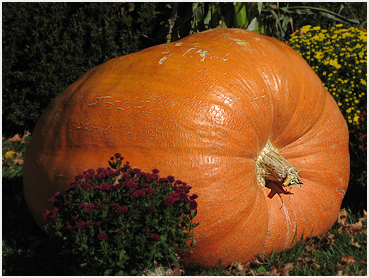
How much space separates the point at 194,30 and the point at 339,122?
8.86 feet

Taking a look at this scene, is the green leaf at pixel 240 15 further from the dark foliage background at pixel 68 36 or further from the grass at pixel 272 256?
the grass at pixel 272 256

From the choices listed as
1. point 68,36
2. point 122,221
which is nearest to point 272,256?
point 122,221

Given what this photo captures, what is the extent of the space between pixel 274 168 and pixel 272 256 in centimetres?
69

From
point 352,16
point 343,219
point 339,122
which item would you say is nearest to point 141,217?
point 339,122

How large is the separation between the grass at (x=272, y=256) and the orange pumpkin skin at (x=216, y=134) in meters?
0.10

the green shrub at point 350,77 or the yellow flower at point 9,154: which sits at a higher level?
the green shrub at point 350,77

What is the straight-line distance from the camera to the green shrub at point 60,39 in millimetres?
5055

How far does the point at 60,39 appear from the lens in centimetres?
519

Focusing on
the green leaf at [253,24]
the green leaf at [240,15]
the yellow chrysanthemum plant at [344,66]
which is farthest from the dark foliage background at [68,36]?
the yellow chrysanthemum plant at [344,66]

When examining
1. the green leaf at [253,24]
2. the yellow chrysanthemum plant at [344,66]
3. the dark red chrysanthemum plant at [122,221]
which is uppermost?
the green leaf at [253,24]

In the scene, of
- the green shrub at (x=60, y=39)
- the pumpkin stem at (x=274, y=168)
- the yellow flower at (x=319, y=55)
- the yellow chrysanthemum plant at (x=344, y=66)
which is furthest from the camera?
the green shrub at (x=60, y=39)

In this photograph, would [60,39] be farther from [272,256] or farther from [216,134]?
[272,256]

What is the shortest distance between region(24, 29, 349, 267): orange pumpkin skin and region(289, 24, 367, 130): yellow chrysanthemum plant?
2.59 ft

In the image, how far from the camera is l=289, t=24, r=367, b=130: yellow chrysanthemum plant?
3.81 m
